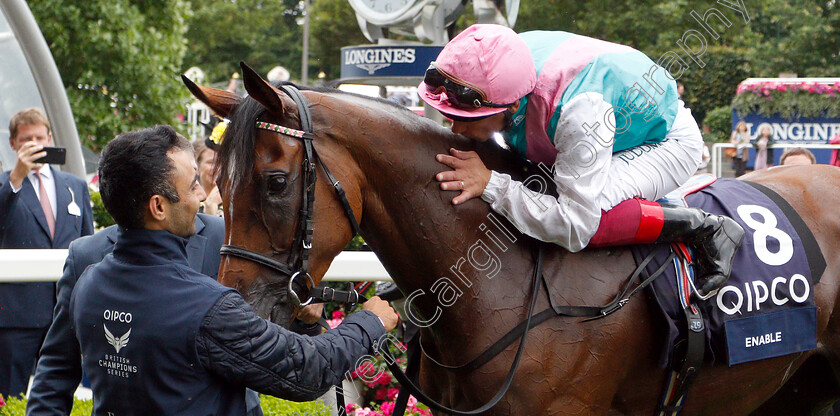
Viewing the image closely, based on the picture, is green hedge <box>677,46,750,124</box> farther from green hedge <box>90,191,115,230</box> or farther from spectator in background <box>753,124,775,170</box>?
green hedge <box>90,191,115,230</box>

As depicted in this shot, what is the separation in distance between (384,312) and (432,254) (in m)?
0.23

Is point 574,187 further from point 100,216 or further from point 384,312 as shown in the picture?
point 100,216

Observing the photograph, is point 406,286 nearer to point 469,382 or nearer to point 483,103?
point 469,382

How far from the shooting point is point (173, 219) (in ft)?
6.61

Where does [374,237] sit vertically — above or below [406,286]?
above

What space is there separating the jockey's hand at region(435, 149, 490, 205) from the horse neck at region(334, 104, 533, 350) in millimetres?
28

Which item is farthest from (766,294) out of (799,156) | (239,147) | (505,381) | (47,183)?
(47,183)

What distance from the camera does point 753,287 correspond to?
2.64 meters

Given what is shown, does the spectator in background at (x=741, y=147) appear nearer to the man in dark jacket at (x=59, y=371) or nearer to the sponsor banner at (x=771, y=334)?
the sponsor banner at (x=771, y=334)

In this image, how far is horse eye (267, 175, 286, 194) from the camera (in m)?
2.08

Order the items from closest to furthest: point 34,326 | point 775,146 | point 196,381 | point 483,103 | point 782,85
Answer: point 196,381 < point 483,103 < point 34,326 < point 775,146 < point 782,85

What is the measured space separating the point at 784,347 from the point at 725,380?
24cm

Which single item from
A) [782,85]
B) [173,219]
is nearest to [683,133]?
[173,219]

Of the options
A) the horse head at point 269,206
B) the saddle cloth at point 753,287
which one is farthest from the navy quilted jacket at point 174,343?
the saddle cloth at point 753,287
